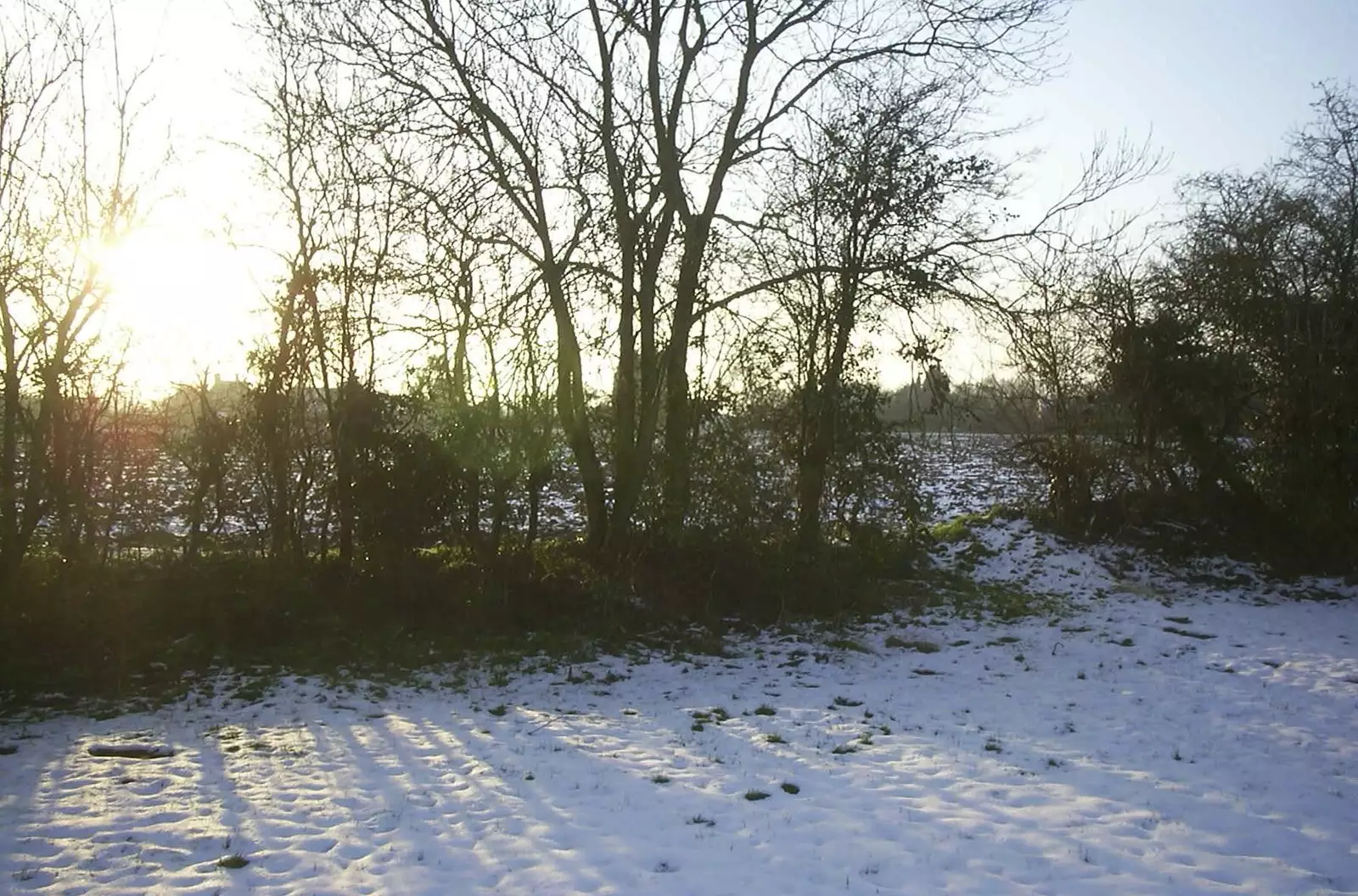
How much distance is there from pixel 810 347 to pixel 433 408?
5.27 m

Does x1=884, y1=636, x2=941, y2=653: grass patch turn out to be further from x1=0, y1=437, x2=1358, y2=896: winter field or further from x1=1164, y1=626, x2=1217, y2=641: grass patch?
x1=1164, y1=626, x2=1217, y2=641: grass patch

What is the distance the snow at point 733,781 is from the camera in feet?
17.3

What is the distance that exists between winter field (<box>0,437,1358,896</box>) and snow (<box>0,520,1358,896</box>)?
0.08 ft

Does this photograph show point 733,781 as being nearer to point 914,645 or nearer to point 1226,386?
point 914,645

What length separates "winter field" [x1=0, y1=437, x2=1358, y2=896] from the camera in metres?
5.29

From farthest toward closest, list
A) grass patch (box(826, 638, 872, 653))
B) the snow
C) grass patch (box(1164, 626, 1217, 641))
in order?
grass patch (box(1164, 626, 1217, 641)) → grass patch (box(826, 638, 872, 653)) → the snow

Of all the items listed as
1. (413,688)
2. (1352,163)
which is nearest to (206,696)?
(413,688)

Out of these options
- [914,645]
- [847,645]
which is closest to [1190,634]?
[914,645]

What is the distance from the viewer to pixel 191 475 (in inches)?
442

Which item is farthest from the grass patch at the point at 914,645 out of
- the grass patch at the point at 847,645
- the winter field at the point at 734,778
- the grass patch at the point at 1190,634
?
the grass patch at the point at 1190,634

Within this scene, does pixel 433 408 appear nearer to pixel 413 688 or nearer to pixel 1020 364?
pixel 413 688

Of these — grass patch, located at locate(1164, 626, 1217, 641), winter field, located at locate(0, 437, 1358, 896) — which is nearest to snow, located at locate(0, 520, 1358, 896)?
winter field, located at locate(0, 437, 1358, 896)

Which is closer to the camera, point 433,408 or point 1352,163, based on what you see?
point 433,408

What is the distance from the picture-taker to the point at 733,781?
677 cm
